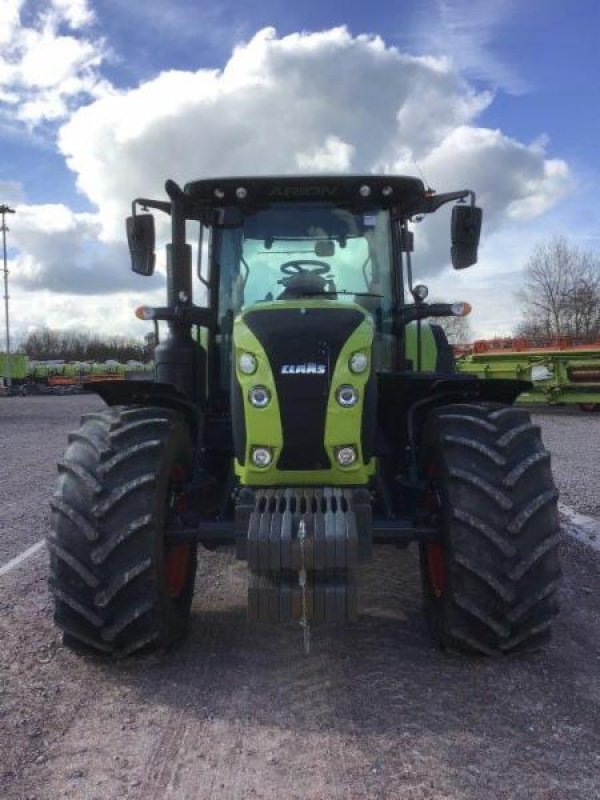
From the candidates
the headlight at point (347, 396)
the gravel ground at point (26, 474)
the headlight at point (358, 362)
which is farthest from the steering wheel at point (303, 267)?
the gravel ground at point (26, 474)

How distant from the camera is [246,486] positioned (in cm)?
392

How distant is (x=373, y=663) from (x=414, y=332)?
2.59 metres

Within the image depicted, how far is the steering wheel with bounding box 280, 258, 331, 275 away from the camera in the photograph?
504cm

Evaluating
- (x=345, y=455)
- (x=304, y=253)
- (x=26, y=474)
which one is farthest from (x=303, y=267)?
(x=26, y=474)

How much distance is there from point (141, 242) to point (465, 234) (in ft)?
7.34

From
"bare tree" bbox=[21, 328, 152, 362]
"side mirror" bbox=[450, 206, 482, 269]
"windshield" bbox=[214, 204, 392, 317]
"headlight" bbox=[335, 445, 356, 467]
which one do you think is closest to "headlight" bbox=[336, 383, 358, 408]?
"headlight" bbox=[335, 445, 356, 467]

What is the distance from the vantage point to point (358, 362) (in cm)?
386

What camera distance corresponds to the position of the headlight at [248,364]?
384cm

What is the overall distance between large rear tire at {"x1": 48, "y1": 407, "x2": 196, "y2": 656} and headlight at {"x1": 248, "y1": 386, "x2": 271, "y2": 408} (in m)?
0.52

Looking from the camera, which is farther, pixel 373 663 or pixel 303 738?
pixel 373 663

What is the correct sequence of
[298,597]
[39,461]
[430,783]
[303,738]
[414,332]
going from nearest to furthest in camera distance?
[430,783] < [303,738] < [298,597] < [414,332] < [39,461]

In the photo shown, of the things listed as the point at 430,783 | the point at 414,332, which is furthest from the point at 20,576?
the point at 430,783

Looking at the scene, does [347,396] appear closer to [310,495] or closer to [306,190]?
[310,495]

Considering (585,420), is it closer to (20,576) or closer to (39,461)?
(39,461)
